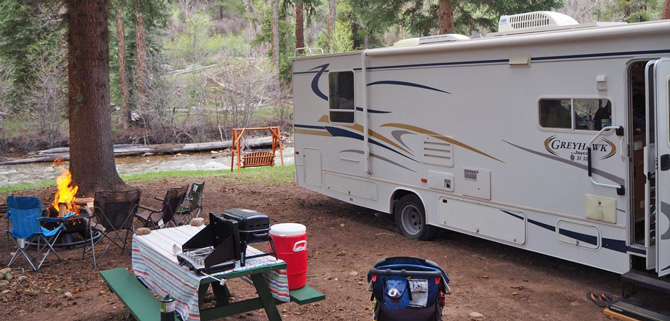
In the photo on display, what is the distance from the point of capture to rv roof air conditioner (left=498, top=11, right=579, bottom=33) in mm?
6898

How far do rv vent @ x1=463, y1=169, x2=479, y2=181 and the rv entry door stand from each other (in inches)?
85.9

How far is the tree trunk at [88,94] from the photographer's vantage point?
1029 centimetres

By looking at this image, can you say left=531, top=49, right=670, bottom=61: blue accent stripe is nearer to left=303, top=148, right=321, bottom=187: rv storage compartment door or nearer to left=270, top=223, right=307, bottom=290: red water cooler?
left=270, top=223, right=307, bottom=290: red water cooler

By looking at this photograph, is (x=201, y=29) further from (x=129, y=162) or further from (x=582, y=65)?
(x=582, y=65)

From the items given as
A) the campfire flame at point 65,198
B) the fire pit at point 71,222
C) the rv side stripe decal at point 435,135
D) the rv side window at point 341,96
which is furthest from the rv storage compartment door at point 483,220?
the campfire flame at point 65,198

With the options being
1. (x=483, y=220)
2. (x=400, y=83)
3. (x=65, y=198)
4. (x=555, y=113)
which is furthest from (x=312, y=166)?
(x=555, y=113)

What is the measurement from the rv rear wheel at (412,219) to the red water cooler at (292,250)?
2970 mm

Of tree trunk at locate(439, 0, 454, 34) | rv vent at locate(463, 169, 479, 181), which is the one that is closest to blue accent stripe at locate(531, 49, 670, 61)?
rv vent at locate(463, 169, 479, 181)

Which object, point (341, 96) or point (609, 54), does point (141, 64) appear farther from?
point (609, 54)

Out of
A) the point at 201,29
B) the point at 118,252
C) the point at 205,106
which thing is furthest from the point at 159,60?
the point at 118,252

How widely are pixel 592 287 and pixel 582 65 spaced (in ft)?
6.96

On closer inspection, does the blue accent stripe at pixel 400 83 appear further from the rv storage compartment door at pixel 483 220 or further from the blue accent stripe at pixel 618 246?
the blue accent stripe at pixel 618 246

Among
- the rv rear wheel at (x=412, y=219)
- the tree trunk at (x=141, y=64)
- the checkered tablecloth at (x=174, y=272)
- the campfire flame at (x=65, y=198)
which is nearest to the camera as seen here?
the checkered tablecloth at (x=174, y=272)

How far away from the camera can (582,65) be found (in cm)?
604
